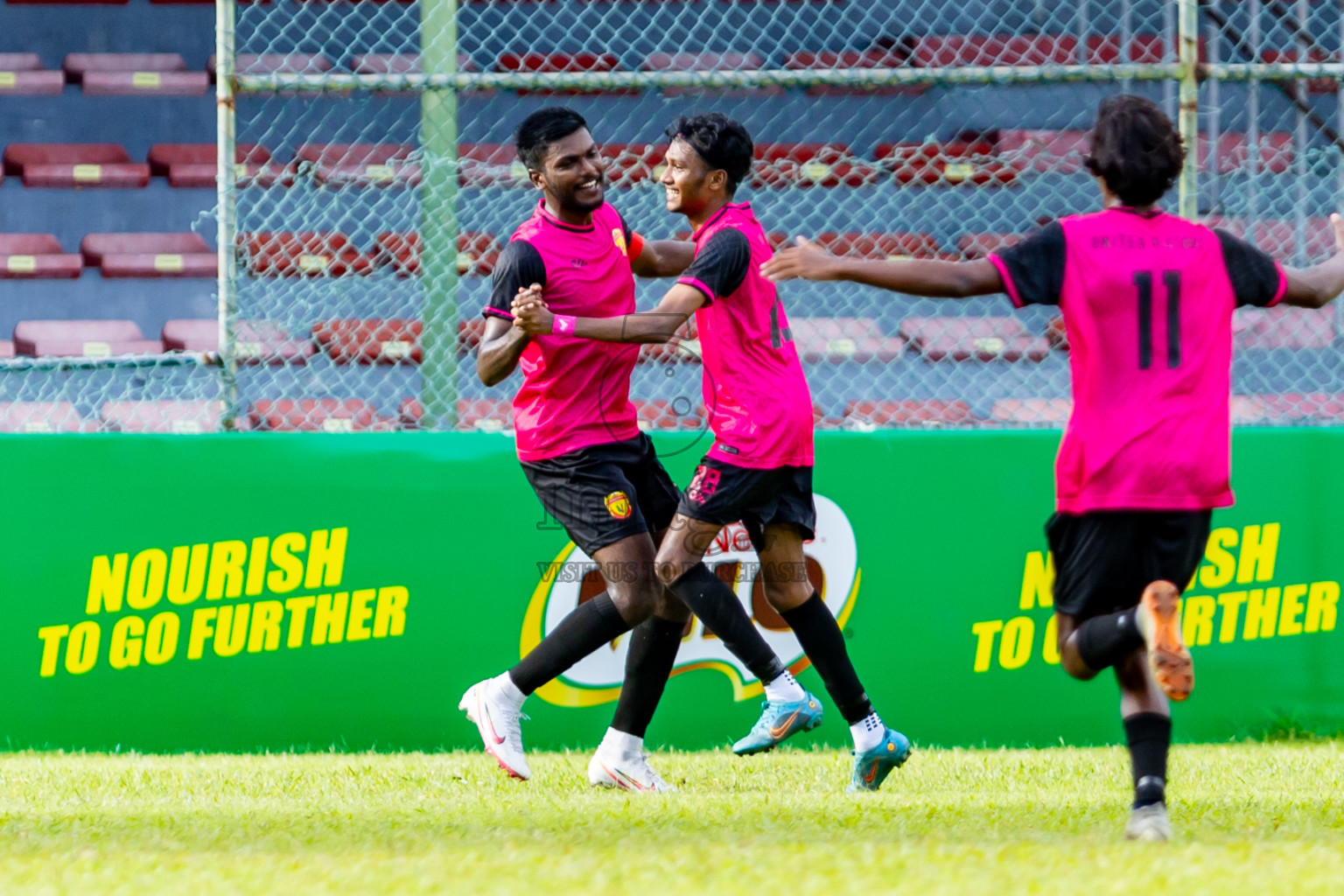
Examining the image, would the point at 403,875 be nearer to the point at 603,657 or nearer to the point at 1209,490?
the point at 1209,490

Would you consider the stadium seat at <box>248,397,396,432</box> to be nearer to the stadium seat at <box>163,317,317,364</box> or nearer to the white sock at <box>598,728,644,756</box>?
the stadium seat at <box>163,317,317,364</box>

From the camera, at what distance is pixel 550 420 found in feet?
13.4

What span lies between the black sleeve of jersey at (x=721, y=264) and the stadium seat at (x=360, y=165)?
175 centimetres

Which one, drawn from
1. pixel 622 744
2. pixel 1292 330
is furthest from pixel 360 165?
pixel 1292 330

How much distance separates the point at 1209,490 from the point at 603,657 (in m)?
2.39

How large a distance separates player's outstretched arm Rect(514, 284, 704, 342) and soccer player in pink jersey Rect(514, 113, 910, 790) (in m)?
0.07

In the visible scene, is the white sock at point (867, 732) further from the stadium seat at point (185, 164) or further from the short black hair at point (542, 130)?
the stadium seat at point (185, 164)

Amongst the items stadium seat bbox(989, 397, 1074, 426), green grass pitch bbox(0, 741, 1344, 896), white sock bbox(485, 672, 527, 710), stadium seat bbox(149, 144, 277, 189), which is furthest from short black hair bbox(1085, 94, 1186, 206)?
stadium seat bbox(149, 144, 277, 189)

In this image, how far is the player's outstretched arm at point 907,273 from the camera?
281cm

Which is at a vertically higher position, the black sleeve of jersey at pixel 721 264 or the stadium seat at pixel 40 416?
the black sleeve of jersey at pixel 721 264

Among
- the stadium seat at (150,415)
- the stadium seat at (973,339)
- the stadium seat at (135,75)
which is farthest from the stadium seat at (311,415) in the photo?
the stadium seat at (135,75)

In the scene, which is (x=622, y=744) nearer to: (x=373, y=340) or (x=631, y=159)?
(x=373, y=340)

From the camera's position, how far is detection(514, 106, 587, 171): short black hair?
4027 mm

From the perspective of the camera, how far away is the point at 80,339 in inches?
308
